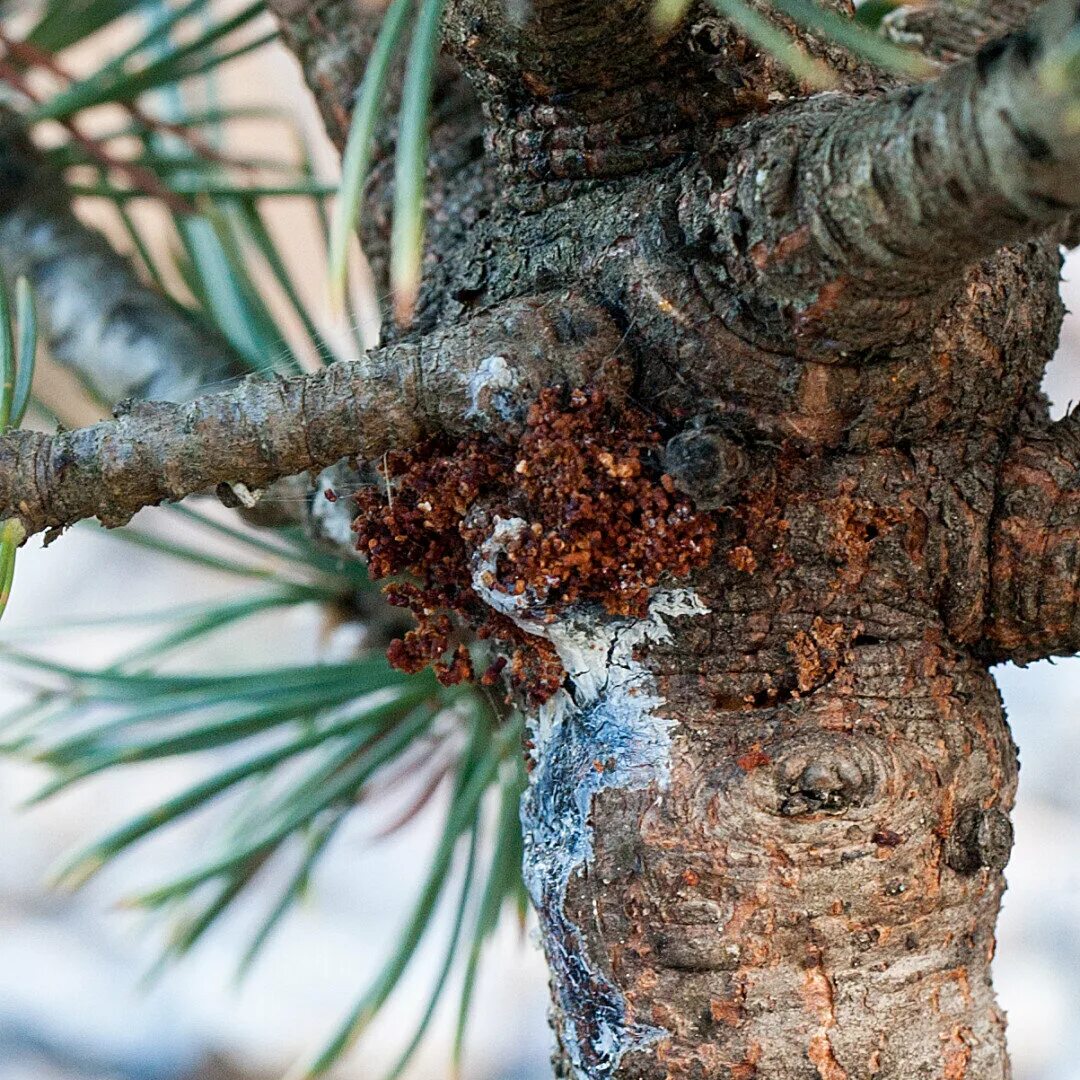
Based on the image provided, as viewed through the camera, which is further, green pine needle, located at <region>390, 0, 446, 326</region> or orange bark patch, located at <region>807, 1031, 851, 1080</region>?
orange bark patch, located at <region>807, 1031, 851, 1080</region>

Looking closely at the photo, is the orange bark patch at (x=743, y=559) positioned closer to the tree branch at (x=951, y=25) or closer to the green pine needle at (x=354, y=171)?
the green pine needle at (x=354, y=171)

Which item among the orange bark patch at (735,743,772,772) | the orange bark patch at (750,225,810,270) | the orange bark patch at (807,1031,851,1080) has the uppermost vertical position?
the orange bark patch at (750,225,810,270)

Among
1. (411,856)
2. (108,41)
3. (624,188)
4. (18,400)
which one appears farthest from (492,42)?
(108,41)

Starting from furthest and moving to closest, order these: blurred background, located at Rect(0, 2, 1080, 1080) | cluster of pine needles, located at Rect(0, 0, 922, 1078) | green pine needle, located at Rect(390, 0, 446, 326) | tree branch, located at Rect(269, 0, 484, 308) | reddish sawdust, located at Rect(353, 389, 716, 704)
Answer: blurred background, located at Rect(0, 2, 1080, 1080) → cluster of pine needles, located at Rect(0, 0, 922, 1078) → tree branch, located at Rect(269, 0, 484, 308) → reddish sawdust, located at Rect(353, 389, 716, 704) → green pine needle, located at Rect(390, 0, 446, 326)

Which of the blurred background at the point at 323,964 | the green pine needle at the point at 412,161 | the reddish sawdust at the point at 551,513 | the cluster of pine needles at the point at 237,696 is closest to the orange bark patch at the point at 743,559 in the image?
the reddish sawdust at the point at 551,513

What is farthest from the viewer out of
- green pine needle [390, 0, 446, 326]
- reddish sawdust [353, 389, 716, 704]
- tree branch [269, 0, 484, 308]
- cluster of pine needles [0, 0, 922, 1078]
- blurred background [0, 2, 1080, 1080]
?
blurred background [0, 2, 1080, 1080]

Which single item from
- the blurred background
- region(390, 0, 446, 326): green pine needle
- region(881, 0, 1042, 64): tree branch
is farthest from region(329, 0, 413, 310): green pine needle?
the blurred background

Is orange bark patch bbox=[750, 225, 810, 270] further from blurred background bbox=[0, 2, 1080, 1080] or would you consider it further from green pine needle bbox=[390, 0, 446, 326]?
blurred background bbox=[0, 2, 1080, 1080]
